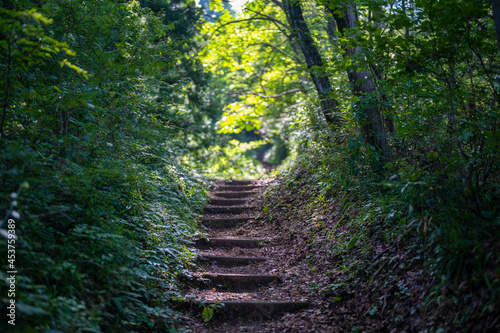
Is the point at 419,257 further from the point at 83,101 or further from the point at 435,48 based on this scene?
the point at 83,101

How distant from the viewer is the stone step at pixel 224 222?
6.71 m

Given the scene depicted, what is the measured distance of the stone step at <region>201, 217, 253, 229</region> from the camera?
264 inches

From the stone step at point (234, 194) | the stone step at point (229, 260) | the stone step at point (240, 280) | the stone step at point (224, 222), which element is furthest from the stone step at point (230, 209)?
the stone step at point (240, 280)

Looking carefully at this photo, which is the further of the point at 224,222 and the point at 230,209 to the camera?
the point at 230,209

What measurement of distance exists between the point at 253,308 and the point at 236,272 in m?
1.08

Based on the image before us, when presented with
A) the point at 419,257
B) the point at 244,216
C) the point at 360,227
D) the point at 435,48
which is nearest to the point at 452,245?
the point at 419,257

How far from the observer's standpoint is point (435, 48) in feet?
11.0

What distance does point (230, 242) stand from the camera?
577 centimetres

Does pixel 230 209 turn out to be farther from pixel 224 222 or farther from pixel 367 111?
pixel 367 111

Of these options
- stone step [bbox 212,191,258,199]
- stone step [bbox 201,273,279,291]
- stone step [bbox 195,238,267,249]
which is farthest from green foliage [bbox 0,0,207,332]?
stone step [bbox 212,191,258,199]


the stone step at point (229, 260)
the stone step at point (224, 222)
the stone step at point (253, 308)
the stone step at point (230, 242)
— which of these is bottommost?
the stone step at point (253, 308)

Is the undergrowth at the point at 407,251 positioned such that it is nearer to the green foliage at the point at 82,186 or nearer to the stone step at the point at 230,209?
the green foliage at the point at 82,186

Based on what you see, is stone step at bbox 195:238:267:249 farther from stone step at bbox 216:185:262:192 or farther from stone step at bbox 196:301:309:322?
stone step at bbox 216:185:262:192

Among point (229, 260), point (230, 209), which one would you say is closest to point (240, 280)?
point (229, 260)
